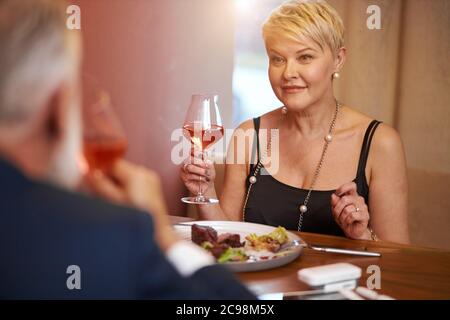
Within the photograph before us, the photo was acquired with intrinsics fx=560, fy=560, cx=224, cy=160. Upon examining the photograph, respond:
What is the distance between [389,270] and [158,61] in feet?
5.63

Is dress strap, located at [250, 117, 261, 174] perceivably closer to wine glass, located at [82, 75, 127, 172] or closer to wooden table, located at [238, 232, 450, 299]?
wooden table, located at [238, 232, 450, 299]

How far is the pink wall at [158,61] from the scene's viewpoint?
2223 mm

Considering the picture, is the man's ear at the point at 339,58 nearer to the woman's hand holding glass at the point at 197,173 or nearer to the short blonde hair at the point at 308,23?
the short blonde hair at the point at 308,23

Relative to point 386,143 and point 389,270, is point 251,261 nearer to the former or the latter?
point 389,270

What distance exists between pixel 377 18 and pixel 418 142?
65cm

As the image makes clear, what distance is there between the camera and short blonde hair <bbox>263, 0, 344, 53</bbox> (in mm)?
1697

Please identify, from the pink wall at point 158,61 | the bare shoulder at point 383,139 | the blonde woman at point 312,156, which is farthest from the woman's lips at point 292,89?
the pink wall at point 158,61

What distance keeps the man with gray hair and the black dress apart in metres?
1.34

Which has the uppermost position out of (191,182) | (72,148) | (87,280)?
(72,148)

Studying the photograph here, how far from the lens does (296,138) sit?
1.93 metres

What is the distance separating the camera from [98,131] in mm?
420

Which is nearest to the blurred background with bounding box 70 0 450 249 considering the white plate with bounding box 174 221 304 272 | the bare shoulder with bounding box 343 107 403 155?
the bare shoulder with bounding box 343 107 403 155
